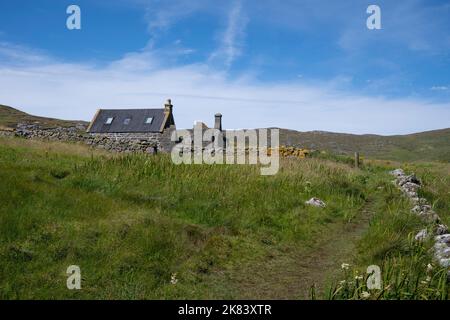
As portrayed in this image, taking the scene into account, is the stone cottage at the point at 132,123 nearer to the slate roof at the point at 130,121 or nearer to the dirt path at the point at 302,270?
the slate roof at the point at 130,121

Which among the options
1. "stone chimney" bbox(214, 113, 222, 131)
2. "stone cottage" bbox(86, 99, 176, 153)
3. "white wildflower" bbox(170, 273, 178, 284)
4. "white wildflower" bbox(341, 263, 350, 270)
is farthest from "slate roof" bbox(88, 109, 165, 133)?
"white wildflower" bbox(341, 263, 350, 270)

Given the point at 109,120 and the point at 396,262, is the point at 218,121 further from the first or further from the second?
the point at 396,262

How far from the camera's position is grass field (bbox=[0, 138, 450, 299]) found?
634 centimetres

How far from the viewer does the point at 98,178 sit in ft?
39.7

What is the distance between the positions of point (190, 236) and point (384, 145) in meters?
78.1

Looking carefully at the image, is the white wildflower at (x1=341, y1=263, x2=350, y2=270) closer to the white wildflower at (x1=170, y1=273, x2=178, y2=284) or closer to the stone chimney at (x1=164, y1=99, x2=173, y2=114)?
the white wildflower at (x1=170, y1=273, x2=178, y2=284)

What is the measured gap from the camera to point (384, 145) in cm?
7931

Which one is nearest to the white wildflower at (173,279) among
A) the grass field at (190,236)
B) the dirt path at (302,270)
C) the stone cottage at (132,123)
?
the grass field at (190,236)

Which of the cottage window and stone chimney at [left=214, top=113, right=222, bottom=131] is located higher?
the cottage window

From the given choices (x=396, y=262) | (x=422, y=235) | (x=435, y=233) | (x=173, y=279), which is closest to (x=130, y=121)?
(x=435, y=233)

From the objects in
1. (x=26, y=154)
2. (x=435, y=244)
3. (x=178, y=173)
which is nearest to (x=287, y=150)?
(x=178, y=173)

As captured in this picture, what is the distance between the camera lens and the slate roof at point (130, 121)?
4144 cm

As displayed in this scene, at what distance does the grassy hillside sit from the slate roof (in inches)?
1161

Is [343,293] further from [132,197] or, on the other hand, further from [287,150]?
[287,150]
